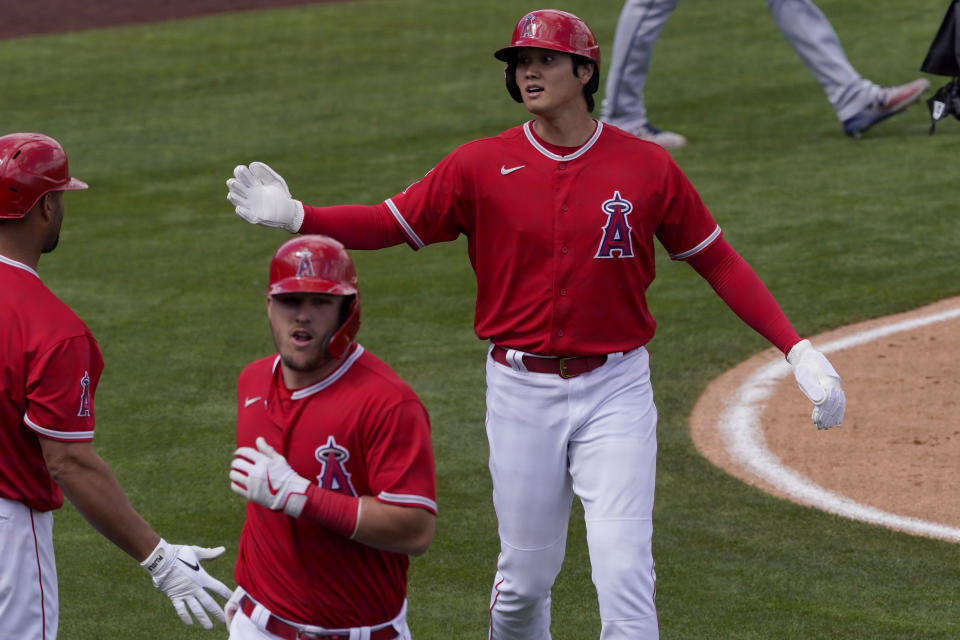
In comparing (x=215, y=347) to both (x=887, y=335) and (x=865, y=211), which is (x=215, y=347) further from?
(x=865, y=211)

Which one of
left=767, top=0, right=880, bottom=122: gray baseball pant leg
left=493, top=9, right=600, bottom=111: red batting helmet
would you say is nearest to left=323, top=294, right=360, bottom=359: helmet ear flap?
left=493, top=9, right=600, bottom=111: red batting helmet

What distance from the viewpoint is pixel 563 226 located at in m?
5.10

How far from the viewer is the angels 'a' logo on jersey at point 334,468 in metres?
3.93

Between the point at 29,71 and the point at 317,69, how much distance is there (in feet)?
11.5

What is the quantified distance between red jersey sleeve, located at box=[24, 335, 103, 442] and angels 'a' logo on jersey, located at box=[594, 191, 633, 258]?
1.72 m

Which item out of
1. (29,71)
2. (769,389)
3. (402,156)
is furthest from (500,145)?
(29,71)

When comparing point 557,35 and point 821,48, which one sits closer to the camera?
point 557,35

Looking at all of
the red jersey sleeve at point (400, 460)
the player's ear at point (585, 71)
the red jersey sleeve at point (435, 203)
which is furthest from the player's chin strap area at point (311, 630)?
the player's ear at point (585, 71)

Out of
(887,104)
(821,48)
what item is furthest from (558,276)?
(887,104)

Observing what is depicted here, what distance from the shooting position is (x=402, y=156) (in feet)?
47.3

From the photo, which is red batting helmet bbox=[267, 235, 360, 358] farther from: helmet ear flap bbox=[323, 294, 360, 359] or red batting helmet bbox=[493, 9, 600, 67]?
red batting helmet bbox=[493, 9, 600, 67]

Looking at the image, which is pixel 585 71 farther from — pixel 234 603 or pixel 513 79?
pixel 234 603

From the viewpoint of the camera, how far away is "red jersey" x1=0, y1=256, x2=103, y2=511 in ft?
14.0

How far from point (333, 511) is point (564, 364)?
1.51 meters
